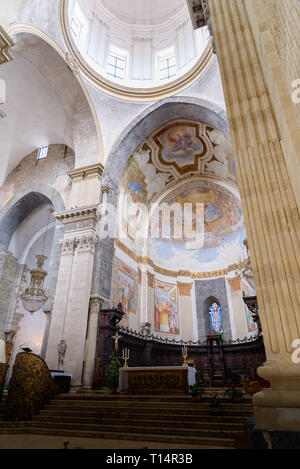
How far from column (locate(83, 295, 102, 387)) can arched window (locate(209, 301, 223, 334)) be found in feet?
25.8

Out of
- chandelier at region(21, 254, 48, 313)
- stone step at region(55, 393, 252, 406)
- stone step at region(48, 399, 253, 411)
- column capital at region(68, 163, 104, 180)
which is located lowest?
stone step at region(48, 399, 253, 411)

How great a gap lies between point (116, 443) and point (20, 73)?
1362 cm

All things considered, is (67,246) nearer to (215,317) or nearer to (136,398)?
(136,398)

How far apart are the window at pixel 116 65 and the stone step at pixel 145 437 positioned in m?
15.0

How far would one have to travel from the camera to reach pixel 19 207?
47.9 feet

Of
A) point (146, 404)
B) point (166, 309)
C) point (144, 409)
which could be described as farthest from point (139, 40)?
point (144, 409)

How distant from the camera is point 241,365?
12.6 m

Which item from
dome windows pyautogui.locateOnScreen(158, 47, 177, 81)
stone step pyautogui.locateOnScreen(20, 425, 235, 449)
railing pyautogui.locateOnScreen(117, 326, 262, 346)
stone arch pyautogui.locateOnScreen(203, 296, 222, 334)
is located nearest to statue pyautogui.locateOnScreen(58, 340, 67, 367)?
railing pyautogui.locateOnScreen(117, 326, 262, 346)

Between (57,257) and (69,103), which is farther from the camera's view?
(69,103)

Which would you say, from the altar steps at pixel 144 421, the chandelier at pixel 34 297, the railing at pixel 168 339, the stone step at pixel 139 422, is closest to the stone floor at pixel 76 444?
the altar steps at pixel 144 421

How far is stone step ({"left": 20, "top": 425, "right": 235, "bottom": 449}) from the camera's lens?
12.4ft

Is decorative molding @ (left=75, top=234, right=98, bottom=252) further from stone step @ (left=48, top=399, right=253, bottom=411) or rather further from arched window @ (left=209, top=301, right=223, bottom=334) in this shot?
arched window @ (left=209, top=301, right=223, bottom=334)

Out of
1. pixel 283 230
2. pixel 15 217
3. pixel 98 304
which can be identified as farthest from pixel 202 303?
pixel 283 230

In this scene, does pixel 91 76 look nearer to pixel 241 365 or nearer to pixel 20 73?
pixel 20 73
